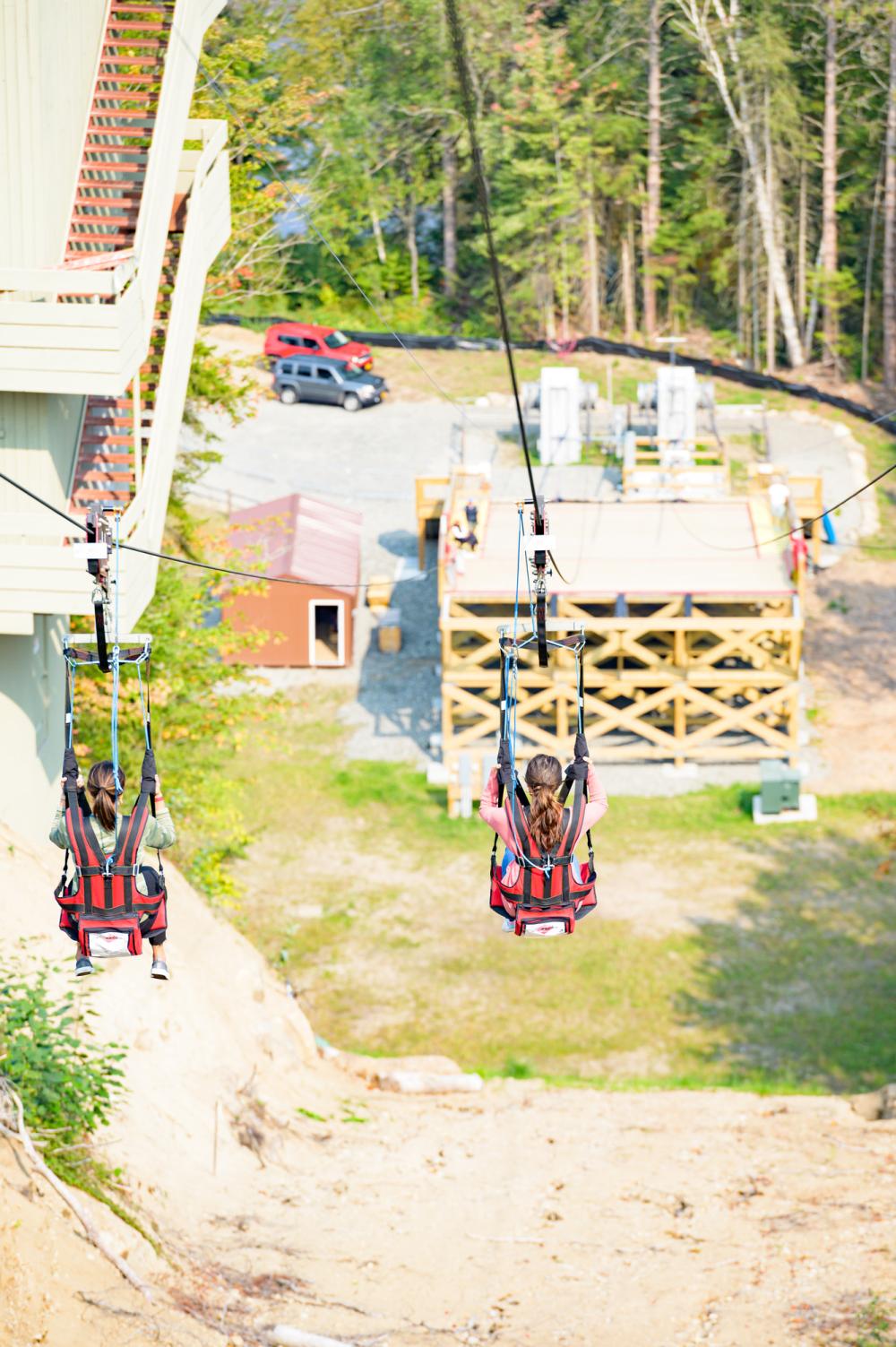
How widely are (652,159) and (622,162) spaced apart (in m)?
1.66

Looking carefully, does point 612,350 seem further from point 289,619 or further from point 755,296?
point 289,619

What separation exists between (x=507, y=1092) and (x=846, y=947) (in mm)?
6850

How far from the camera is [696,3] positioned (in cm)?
5147

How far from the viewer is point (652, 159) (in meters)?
52.8

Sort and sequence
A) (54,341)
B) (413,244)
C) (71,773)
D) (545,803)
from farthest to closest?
(413,244) < (54,341) < (545,803) < (71,773)

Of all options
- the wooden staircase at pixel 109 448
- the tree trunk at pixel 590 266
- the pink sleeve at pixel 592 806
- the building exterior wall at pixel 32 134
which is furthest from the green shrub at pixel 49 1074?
the tree trunk at pixel 590 266

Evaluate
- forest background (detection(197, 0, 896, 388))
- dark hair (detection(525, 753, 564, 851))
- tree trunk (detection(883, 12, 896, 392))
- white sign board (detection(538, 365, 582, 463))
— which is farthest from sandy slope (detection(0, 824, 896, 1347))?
forest background (detection(197, 0, 896, 388))

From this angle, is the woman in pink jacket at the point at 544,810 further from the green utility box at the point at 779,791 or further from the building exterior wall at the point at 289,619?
the building exterior wall at the point at 289,619

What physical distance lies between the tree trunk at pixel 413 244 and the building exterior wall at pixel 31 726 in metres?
37.0

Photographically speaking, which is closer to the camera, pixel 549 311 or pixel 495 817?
pixel 495 817

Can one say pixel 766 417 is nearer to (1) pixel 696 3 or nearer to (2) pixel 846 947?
(1) pixel 696 3

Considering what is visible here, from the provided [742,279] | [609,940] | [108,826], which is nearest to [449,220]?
[742,279]

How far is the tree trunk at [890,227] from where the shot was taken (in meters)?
48.2

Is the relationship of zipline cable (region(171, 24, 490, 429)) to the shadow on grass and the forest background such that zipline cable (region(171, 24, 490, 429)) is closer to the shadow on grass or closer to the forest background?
the forest background
